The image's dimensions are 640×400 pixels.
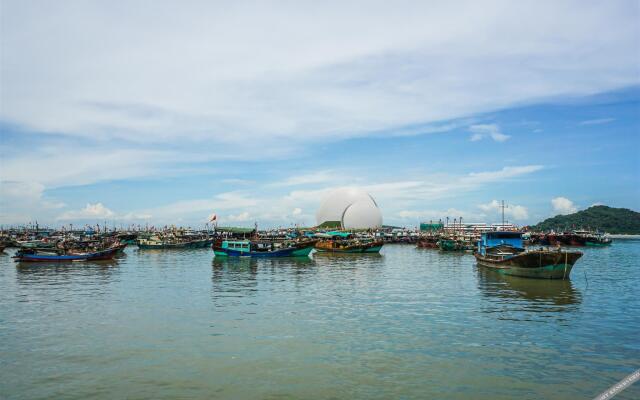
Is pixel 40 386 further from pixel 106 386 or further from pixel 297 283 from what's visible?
pixel 297 283

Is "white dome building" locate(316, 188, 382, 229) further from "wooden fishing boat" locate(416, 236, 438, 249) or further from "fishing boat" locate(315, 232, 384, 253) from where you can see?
"fishing boat" locate(315, 232, 384, 253)

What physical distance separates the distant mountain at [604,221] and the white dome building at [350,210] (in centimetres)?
8650

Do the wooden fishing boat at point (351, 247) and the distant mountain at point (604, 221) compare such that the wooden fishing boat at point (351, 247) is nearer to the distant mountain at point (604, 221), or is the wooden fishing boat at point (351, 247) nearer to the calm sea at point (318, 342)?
the calm sea at point (318, 342)

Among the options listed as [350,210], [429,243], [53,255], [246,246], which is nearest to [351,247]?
[246,246]

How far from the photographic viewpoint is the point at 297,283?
1219 inches

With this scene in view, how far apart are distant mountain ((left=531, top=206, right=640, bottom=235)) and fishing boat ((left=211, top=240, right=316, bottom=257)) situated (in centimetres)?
15082

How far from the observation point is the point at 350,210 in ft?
441

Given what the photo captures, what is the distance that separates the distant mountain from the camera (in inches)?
7087

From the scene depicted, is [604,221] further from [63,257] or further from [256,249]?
[63,257]

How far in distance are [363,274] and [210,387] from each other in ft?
89.3

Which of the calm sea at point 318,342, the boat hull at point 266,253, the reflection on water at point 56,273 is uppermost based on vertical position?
the boat hull at point 266,253

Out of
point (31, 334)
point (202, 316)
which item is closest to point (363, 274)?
point (202, 316)

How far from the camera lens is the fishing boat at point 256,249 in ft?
180

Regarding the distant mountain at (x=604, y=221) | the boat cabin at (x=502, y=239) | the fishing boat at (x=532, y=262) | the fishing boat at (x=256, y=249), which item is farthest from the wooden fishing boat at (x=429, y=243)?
the distant mountain at (x=604, y=221)
